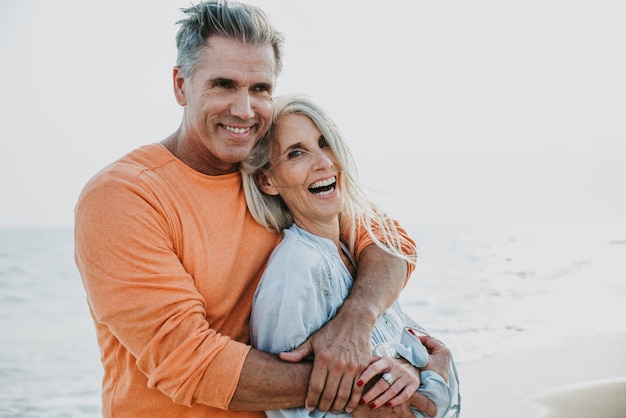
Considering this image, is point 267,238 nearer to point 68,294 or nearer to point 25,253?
point 68,294

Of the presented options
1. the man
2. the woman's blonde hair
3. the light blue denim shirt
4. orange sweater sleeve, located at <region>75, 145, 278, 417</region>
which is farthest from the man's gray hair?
the light blue denim shirt

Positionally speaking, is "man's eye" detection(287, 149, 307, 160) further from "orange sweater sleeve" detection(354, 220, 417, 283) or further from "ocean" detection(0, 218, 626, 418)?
"ocean" detection(0, 218, 626, 418)

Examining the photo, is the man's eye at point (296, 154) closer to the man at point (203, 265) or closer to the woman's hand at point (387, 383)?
the man at point (203, 265)

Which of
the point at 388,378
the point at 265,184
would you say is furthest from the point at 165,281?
the point at 388,378

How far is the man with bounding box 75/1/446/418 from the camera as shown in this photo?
81.5 inches

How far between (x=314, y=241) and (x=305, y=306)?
0.38 metres

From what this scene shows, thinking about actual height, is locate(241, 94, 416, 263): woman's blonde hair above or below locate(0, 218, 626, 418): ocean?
above

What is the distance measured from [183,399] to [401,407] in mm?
752

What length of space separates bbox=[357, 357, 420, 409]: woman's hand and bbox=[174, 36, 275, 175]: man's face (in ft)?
3.05

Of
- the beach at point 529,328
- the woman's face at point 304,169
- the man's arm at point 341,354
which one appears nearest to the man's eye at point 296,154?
the woman's face at point 304,169

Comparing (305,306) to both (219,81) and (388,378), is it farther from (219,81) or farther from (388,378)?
(219,81)

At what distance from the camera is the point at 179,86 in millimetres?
2670

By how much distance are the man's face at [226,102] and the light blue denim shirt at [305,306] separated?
1.37ft

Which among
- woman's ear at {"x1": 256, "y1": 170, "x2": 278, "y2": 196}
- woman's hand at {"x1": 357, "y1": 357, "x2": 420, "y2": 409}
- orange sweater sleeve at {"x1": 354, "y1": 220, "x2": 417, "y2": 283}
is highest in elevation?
woman's ear at {"x1": 256, "y1": 170, "x2": 278, "y2": 196}
